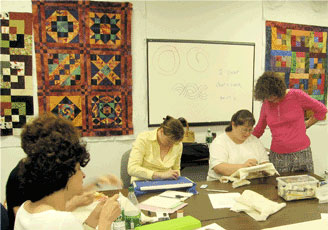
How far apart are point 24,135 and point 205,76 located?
260cm

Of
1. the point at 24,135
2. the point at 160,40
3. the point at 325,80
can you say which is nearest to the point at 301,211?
the point at 24,135

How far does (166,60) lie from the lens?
3201 millimetres

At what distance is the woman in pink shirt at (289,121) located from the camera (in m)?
2.44

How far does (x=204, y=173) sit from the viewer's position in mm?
3279

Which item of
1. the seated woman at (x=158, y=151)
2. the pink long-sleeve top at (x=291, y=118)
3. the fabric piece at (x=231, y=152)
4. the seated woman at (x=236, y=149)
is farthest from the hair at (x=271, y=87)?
the seated woman at (x=158, y=151)

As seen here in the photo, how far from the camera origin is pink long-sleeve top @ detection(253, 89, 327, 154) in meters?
2.46

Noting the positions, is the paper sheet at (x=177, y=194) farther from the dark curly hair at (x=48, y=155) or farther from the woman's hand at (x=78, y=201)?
the dark curly hair at (x=48, y=155)

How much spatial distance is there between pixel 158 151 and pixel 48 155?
142 cm

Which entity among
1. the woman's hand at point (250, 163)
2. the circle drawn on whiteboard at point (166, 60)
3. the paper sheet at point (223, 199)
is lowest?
the paper sheet at point (223, 199)

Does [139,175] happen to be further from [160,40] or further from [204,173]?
[160,40]

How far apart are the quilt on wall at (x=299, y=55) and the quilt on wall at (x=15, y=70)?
290 centimetres

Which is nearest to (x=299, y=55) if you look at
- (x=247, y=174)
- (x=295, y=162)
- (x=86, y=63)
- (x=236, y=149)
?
(x=295, y=162)

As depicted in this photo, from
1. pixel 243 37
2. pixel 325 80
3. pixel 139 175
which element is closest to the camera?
pixel 139 175

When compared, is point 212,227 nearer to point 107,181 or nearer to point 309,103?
point 107,181
